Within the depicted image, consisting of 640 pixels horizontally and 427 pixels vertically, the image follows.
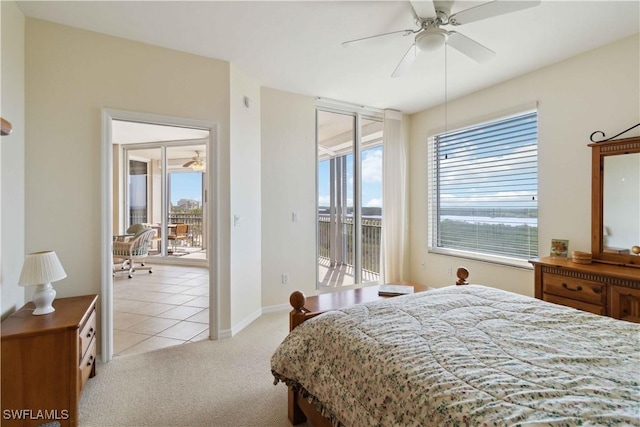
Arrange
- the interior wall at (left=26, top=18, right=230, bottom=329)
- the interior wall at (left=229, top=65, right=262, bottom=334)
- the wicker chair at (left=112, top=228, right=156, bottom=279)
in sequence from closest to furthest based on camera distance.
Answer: the interior wall at (left=26, top=18, right=230, bottom=329) → the interior wall at (left=229, top=65, right=262, bottom=334) → the wicker chair at (left=112, top=228, right=156, bottom=279)

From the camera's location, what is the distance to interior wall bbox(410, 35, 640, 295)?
2.50 meters

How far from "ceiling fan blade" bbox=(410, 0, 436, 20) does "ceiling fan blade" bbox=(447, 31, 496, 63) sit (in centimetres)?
25

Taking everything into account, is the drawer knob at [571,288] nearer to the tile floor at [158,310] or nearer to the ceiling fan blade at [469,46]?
the ceiling fan blade at [469,46]

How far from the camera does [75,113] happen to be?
2357 mm

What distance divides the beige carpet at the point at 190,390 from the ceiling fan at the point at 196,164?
4811 millimetres

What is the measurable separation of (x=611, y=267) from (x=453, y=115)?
2.40 meters

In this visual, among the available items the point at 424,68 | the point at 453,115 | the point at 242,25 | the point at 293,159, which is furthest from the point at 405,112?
the point at 242,25

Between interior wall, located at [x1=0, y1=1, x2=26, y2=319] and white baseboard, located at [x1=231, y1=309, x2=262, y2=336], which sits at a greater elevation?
interior wall, located at [x1=0, y1=1, x2=26, y2=319]

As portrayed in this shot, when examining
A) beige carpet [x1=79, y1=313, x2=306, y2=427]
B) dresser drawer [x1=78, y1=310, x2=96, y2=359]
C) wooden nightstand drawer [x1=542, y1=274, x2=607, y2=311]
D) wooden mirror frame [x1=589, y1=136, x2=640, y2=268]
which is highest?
wooden mirror frame [x1=589, y1=136, x2=640, y2=268]

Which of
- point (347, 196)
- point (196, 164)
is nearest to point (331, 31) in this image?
point (347, 196)

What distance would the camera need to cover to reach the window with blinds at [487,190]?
3.22 metres

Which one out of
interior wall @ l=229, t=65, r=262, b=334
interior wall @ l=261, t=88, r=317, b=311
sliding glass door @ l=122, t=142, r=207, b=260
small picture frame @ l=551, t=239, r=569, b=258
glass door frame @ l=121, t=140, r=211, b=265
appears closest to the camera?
small picture frame @ l=551, t=239, r=569, b=258

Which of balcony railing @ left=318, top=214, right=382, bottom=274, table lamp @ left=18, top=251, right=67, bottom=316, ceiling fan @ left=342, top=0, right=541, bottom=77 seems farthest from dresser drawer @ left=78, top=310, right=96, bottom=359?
balcony railing @ left=318, top=214, right=382, bottom=274

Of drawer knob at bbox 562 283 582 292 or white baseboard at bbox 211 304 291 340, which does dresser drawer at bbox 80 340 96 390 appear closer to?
white baseboard at bbox 211 304 291 340
